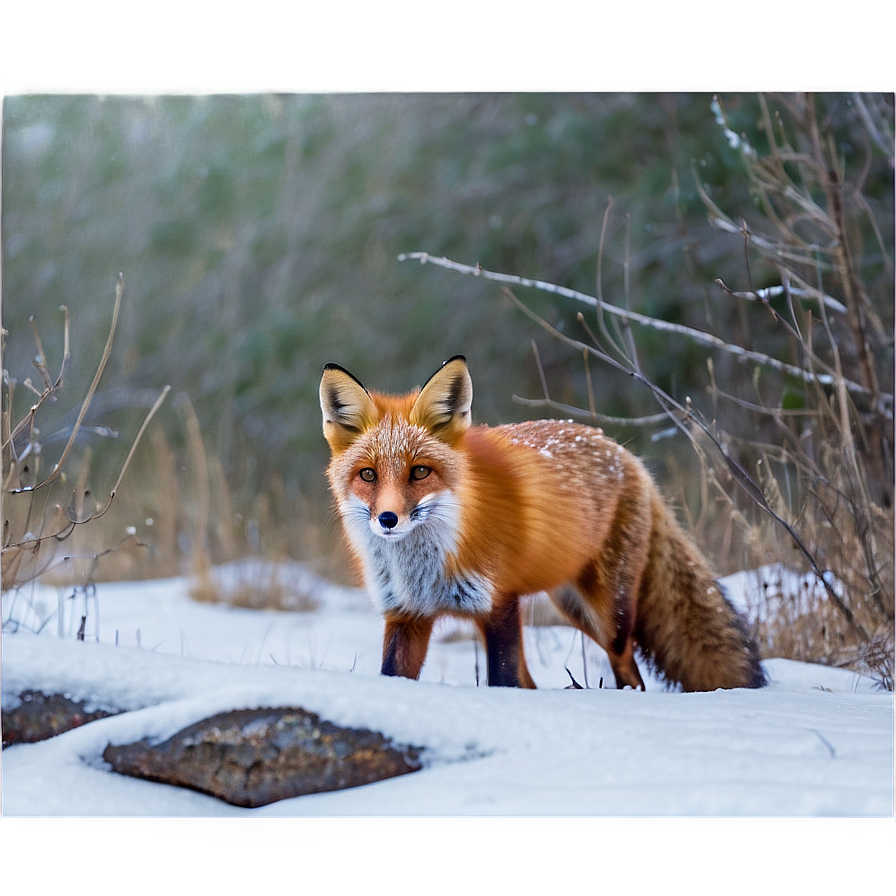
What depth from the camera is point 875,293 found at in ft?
12.8

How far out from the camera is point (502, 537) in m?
2.16

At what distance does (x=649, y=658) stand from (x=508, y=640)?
574mm

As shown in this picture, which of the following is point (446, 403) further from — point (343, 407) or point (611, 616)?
point (611, 616)

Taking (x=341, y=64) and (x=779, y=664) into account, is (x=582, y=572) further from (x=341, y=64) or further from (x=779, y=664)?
(x=341, y=64)

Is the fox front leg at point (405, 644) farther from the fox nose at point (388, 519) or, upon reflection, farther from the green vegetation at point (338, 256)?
the green vegetation at point (338, 256)

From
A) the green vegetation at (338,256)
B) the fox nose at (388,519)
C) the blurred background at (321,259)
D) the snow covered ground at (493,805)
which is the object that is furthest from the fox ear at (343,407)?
the blurred background at (321,259)

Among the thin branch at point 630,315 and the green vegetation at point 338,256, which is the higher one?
the green vegetation at point 338,256

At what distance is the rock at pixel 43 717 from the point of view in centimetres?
194

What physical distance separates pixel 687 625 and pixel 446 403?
966mm

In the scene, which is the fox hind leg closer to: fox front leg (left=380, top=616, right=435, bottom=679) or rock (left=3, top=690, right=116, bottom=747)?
fox front leg (left=380, top=616, right=435, bottom=679)

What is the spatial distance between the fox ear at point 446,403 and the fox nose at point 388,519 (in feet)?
0.82

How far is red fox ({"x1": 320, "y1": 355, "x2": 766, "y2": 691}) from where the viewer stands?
2076 millimetres

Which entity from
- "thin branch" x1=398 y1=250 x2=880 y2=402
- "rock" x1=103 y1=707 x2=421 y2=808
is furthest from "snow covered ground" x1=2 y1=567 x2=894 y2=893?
"thin branch" x1=398 y1=250 x2=880 y2=402

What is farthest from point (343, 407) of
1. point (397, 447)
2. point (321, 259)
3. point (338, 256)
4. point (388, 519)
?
point (321, 259)
